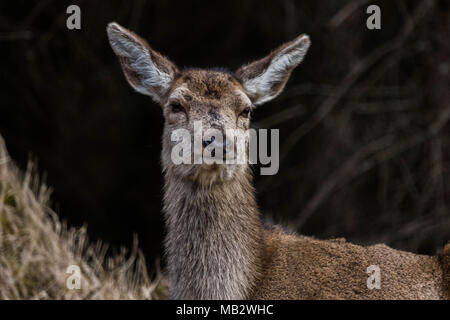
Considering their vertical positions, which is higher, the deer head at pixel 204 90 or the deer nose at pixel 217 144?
the deer head at pixel 204 90

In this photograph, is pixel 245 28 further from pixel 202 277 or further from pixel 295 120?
pixel 202 277

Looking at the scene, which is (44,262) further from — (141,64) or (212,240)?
(212,240)

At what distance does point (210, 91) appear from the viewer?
15.8 feet

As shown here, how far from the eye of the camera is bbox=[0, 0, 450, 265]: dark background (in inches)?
354

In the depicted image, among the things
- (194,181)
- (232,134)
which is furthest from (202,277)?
(232,134)

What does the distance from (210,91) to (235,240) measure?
1019mm

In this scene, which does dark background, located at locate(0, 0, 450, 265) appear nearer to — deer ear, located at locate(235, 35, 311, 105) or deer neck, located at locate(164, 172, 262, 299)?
deer ear, located at locate(235, 35, 311, 105)

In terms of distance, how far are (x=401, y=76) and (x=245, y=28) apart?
212 cm

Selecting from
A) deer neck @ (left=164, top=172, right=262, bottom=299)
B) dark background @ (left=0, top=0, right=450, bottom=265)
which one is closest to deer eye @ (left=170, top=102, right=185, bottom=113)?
deer neck @ (left=164, top=172, right=262, bottom=299)

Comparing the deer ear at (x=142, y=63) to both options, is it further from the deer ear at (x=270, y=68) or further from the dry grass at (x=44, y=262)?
the dry grass at (x=44, y=262)

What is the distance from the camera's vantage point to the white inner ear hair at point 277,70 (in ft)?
16.8

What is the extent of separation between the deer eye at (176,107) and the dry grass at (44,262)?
2.14m

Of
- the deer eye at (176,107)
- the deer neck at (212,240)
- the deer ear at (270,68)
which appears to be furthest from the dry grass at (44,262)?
the deer ear at (270,68)

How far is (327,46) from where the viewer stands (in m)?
9.05
